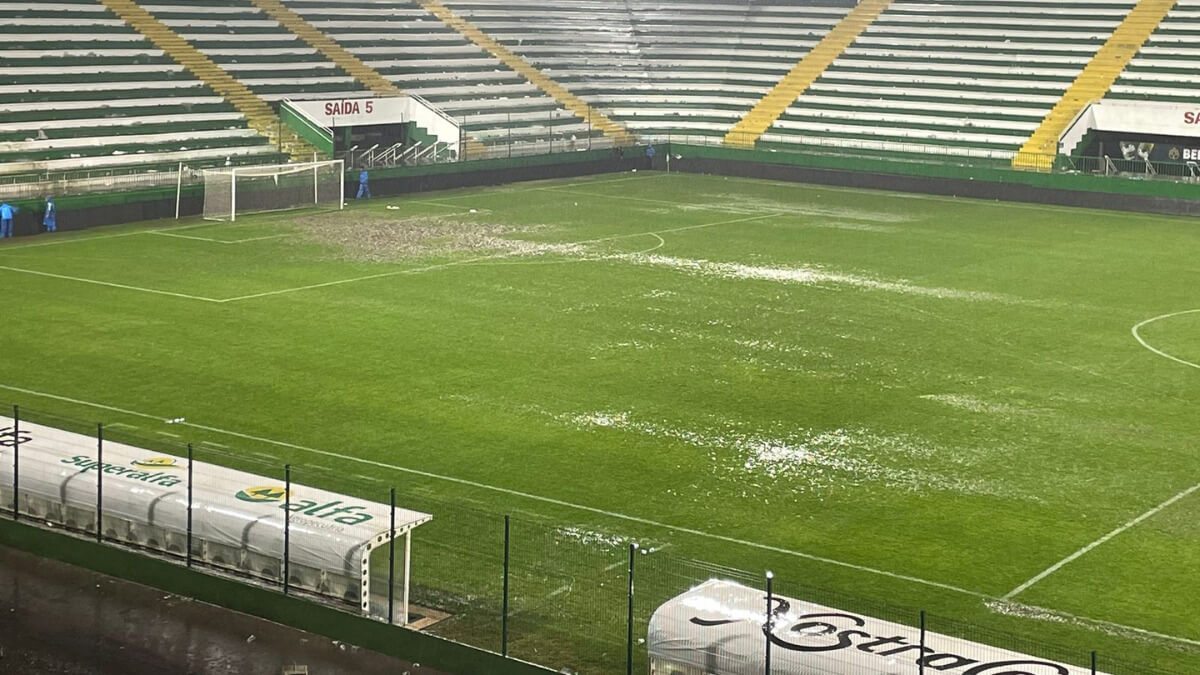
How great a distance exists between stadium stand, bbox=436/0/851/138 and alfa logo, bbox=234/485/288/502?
49.7 meters

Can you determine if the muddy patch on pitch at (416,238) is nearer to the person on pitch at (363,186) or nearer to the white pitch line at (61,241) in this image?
the person on pitch at (363,186)

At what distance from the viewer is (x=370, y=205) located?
49.8m

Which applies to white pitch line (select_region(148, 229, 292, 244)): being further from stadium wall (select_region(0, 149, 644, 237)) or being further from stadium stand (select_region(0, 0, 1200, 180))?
stadium stand (select_region(0, 0, 1200, 180))

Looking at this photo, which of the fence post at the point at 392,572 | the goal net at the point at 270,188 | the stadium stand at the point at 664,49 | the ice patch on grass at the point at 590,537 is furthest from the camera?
the stadium stand at the point at 664,49

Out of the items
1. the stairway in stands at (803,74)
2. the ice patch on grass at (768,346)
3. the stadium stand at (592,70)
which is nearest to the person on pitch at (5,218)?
the stadium stand at (592,70)

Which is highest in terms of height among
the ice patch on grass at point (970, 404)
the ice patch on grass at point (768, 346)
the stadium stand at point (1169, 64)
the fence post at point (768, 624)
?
the stadium stand at point (1169, 64)

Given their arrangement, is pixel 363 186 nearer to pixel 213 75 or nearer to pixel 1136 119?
pixel 213 75

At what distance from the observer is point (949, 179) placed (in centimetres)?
5541

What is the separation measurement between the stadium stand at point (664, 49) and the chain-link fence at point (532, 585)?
1919 inches

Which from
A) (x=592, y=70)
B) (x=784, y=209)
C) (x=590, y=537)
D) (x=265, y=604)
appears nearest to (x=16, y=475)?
(x=265, y=604)

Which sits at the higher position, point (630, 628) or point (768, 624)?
point (768, 624)

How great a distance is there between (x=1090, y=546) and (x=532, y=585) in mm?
6870

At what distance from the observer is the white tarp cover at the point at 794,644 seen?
12.9 m

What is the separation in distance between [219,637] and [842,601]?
6418mm
